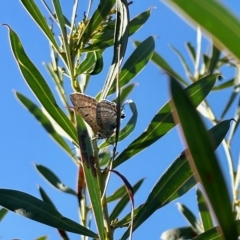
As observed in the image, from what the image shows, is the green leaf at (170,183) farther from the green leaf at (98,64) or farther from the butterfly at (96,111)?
the green leaf at (98,64)

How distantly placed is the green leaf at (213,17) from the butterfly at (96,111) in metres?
0.79

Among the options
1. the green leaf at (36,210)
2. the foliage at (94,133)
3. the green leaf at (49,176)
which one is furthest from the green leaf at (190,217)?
the green leaf at (36,210)

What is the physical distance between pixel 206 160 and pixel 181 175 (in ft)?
2.35

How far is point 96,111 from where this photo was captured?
3.63 feet

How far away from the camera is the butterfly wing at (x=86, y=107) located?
3.61ft

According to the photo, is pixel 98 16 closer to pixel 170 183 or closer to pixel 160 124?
pixel 160 124

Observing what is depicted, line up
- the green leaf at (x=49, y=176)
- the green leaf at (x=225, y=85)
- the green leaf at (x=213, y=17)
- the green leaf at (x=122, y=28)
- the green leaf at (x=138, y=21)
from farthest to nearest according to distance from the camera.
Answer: the green leaf at (x=225, y=85)
the green leaf at (x=49, y=176)
the green leaf at (x=138, y=21)
the green leaf at (x=122, y=28)
the green leaf at (x=213, y=17)

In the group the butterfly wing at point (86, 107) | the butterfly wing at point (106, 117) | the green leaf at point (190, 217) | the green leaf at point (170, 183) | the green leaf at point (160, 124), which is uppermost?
the butterfly wing at point (86, 107)

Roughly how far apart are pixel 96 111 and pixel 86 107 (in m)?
0.03

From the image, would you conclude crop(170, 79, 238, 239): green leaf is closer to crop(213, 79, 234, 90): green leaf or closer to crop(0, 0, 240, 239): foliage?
crop(0, 0, 240, 239): foliage

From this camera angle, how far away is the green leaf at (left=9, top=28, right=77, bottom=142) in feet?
4.09

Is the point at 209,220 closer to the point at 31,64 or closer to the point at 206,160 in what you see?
the point at 31,64

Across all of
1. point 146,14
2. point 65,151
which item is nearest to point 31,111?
point 65,151

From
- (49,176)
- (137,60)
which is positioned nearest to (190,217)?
(49,176)
